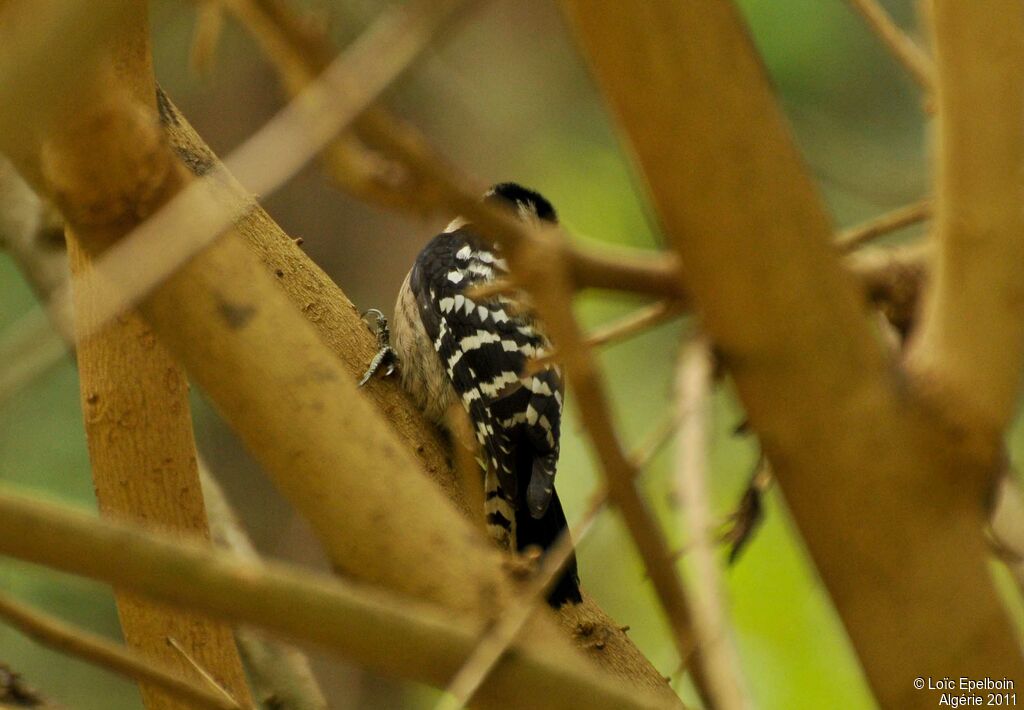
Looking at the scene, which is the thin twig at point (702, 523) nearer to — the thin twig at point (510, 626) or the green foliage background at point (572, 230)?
the thin twig at point (510, 626)

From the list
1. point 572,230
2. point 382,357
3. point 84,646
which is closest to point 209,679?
point 84,646

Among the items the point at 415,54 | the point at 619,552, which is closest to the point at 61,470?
the point at 619,552

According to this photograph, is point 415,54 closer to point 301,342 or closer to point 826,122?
point 301,342

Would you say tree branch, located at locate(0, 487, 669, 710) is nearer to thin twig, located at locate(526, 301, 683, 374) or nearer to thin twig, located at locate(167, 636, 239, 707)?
thin twig, located at locate(526, 301, 683, 374)

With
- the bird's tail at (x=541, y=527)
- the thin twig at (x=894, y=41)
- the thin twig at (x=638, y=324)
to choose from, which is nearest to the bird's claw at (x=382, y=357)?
the bird's tail at (x=541, y=527)

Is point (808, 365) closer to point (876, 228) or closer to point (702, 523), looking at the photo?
point (702, 523)
